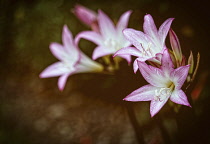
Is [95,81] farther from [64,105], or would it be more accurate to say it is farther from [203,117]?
[203,117]

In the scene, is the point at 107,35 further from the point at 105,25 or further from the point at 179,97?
the point at 179,97

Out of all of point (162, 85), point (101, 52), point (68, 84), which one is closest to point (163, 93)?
point (162, 85)

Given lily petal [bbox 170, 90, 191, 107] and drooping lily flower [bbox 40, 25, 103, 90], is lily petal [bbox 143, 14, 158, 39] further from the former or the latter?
drooping lily flower [bbox 40, 25, 103, 90]

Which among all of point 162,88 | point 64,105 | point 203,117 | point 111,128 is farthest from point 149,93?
point 64,105

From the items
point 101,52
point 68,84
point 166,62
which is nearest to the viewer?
point 166,62

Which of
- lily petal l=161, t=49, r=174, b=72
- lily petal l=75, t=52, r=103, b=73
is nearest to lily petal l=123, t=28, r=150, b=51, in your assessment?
lily petal l=161, t=49, r=174, b=72

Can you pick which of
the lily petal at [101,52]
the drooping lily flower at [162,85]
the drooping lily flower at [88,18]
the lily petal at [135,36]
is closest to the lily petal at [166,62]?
the drooping lily flower at [162,85]

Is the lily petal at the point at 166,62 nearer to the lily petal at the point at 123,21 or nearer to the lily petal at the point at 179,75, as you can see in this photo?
the lily petal at the point at 179,75
